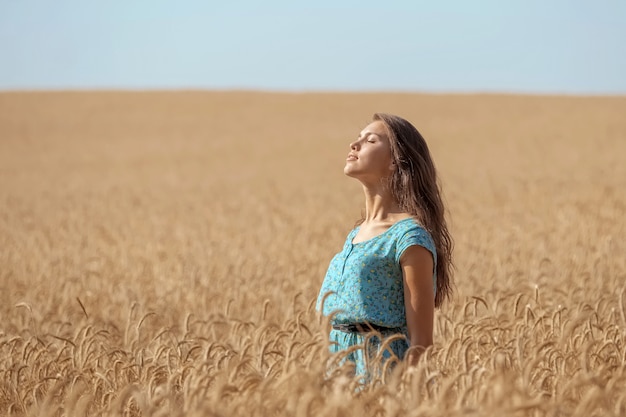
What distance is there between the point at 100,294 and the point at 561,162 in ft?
57.1

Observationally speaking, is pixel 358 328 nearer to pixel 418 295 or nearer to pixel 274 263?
pixel 418 295

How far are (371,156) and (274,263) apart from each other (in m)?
4.89

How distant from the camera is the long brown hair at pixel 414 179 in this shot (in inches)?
134

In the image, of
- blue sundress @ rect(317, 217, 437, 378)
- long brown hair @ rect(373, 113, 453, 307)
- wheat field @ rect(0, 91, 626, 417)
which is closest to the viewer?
wheat field @ rect(0, 91, 626, 417)

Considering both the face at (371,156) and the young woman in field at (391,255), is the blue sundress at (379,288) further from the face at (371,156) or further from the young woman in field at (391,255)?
the face at (371,156)

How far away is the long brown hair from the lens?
3400 millimetres

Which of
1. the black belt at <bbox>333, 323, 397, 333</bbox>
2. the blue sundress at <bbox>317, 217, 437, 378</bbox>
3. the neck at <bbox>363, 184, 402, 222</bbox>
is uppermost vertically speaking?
the neck at <bbox>363, 184, 402, 222</bbox>

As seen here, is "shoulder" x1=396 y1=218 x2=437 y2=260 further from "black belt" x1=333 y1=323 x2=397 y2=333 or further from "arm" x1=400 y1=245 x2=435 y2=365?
"black belt" x1=333 y1=323 x2=397 y2=333

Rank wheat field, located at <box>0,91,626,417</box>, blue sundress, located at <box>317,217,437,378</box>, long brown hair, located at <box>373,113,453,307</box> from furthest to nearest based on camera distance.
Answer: long brown hair, located at <box>373,113,453,307</box>, blue sundress, located at <box>317,217,437,378</box>, wheat field, located at <box>0,91,626,417</box>

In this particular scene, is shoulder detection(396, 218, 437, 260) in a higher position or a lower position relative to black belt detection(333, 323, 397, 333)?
higher

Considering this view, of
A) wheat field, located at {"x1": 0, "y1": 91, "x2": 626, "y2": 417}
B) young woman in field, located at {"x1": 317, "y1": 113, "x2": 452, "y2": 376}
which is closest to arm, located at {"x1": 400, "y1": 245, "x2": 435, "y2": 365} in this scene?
young woman in field, located at {"x1": 317, "y1": 113, "x2": 452, "y2": 376}

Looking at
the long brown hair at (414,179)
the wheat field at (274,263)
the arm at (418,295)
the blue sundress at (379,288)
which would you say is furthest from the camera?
the long brown hair at (414,179)

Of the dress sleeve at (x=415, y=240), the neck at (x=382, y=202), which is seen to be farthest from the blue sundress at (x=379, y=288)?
the neck at (x=382, y=202)

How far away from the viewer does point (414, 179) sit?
3.42 metres
